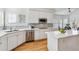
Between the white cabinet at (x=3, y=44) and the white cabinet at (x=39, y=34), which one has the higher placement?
the white cabinet at (x=39, y=34)

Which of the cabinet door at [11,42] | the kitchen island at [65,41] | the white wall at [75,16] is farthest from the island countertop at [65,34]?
the cabinet door at [11,42]

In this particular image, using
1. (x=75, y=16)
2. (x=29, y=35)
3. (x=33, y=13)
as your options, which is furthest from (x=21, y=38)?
(x=75, y=16)

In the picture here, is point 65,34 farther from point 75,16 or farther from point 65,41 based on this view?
point 75,16

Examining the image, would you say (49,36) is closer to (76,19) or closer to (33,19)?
(33,19)

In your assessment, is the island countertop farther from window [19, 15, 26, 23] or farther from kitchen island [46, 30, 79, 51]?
window [19, 15, 26, 23]

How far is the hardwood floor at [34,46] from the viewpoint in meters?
1.23

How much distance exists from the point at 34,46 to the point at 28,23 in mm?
329

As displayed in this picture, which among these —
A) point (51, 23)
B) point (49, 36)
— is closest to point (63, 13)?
point (51, 23)

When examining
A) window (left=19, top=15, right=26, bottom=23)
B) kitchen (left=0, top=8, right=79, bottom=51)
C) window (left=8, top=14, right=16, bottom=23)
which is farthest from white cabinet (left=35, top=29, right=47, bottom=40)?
window (left=8, top=14, right=16, bottom=23)

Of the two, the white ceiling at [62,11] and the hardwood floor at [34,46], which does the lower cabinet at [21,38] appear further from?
the white ceiling at [62,11]

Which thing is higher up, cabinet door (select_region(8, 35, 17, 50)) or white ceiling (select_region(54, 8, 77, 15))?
white ceiling (select_region(54, 8, 77, 15))

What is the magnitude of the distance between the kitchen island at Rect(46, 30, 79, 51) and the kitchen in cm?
7

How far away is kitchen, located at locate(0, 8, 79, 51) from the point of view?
120 centimetres
